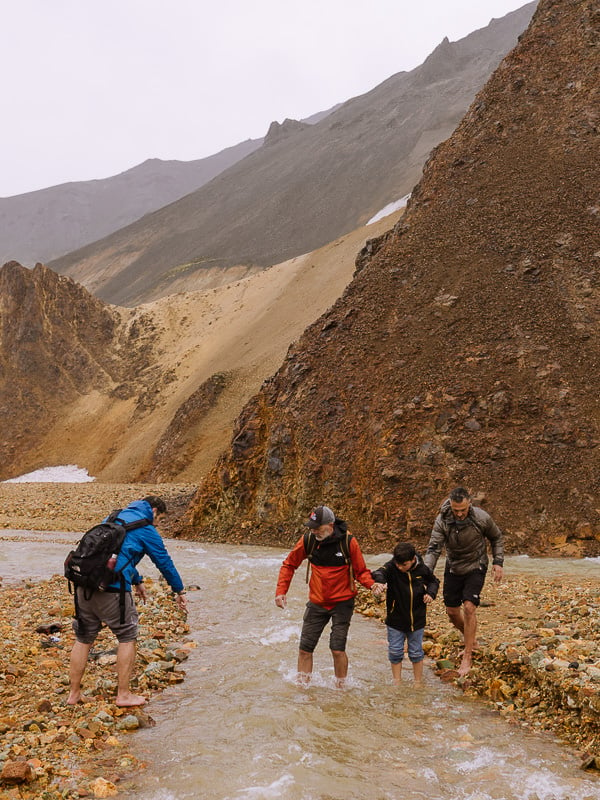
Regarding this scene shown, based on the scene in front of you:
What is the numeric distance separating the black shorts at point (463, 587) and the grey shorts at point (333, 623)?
4.15 ft

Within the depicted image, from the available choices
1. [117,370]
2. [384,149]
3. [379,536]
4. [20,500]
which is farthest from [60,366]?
[384,149]

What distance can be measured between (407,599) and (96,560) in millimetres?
3077

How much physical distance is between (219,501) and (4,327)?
3761 centimetres

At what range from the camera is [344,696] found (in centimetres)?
677

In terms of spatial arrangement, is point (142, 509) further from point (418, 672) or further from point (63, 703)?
point (418, 672)

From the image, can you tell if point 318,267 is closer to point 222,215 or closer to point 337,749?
point 337,749

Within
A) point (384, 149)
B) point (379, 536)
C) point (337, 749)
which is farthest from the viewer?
point (384, 149)

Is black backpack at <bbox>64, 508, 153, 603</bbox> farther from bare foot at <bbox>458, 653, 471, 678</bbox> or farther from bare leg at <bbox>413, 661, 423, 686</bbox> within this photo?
bare foot at <bbox>458, 653, 471, 678</bbox>

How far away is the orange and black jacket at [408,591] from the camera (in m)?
6.79

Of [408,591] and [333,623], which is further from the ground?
[408,591]

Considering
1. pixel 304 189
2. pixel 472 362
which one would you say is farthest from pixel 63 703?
pixel 304 189

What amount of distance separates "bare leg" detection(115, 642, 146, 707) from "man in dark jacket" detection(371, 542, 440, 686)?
2451mm

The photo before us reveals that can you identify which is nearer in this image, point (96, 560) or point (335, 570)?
point (96, 560)

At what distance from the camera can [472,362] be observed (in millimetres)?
16188
